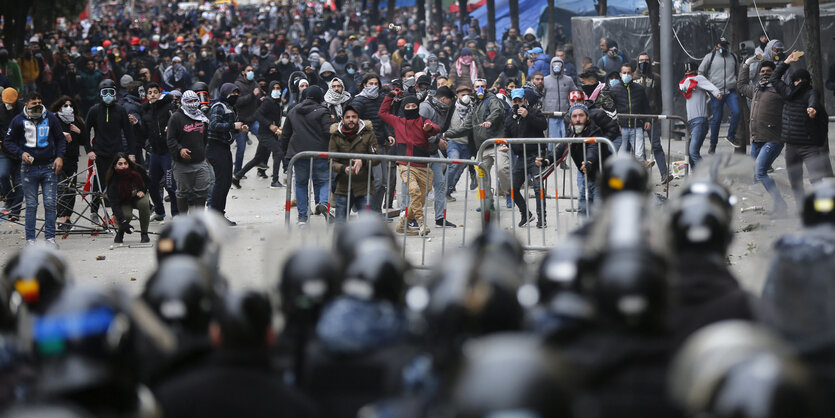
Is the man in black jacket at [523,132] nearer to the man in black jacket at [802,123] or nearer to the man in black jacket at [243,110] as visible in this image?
the man in black jacket at [802,123]

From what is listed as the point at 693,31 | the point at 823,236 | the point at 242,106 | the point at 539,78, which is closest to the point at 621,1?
the point at 693,31

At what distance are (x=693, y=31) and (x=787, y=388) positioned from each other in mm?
18808

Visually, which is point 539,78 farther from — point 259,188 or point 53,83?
point 53,83

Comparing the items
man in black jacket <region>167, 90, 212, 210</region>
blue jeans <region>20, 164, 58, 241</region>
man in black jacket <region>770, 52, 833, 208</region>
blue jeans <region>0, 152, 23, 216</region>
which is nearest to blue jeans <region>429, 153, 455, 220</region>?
man in black jacket <region>167, 90, 212, 210</region>

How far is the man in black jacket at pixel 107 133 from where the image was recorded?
40.0 feet

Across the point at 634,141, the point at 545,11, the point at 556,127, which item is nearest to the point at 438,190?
the point at 634,141

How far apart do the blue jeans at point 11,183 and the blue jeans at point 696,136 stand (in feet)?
27.4

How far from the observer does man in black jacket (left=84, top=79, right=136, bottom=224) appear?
12195 mm

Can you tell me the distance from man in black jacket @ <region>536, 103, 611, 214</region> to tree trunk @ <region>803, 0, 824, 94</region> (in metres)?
3.78

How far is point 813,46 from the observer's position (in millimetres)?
13242

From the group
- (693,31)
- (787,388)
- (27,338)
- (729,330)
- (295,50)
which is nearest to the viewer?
(787,388)

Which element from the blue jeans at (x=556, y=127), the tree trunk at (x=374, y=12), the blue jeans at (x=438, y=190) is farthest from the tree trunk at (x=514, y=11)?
the blue jeans at (x=438, y=190)

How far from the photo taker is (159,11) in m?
63.0

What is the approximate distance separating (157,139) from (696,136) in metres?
6.86
